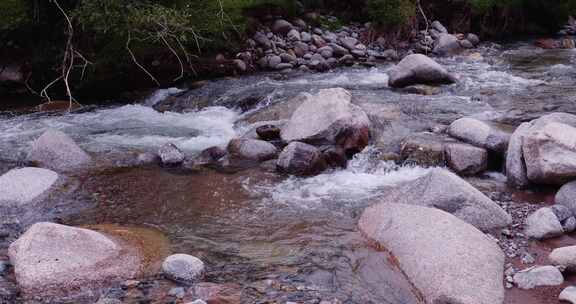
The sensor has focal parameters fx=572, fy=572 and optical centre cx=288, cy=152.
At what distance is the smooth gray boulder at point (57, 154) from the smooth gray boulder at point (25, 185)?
453 mm

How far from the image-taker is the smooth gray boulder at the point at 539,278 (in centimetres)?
438

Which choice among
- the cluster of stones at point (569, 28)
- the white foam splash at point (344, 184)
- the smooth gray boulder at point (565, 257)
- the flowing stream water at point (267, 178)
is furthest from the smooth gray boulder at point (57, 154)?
the cluster of stones at point (569, 28)

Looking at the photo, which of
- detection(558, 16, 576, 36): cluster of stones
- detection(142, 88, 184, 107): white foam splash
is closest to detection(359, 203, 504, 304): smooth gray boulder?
detection(142, 88, 184, 107): white foam splash

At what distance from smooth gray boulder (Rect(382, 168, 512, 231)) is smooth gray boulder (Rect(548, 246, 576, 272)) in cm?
78

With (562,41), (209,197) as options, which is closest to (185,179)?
(209,197)

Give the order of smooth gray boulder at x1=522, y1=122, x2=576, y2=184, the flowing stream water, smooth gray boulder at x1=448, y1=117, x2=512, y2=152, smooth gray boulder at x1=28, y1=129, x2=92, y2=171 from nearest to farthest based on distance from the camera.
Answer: the flowing stream water < smooth gray boulder at x1=522, y1=122, x2=576, y2=184 < smooth gray boulder at x1=448, y1=117, x2=512, y2=152 < smooth gray boulder at x1=28, y1=129, x2=92, y2=171

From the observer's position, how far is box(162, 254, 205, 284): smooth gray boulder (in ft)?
14.9

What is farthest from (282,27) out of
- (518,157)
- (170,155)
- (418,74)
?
(518,157)

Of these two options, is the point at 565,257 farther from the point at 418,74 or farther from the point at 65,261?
the point at 418,74

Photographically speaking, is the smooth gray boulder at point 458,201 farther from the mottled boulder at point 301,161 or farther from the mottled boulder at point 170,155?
the mottled boulder at point 170,155

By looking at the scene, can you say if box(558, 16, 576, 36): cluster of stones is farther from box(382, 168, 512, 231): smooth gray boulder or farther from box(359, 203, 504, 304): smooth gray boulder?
box(359, 203, 504, 304): smooth gray boulder

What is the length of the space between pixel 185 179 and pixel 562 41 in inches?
518

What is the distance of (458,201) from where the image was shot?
5504mm

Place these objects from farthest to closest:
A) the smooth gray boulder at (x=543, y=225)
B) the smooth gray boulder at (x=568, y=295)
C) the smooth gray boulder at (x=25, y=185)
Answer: the smooth gray boulder at (x=25, y=185)
the smooth gray boulder at (x=543, y=225)
the smooth gray boulder at (x=568, y=295)
